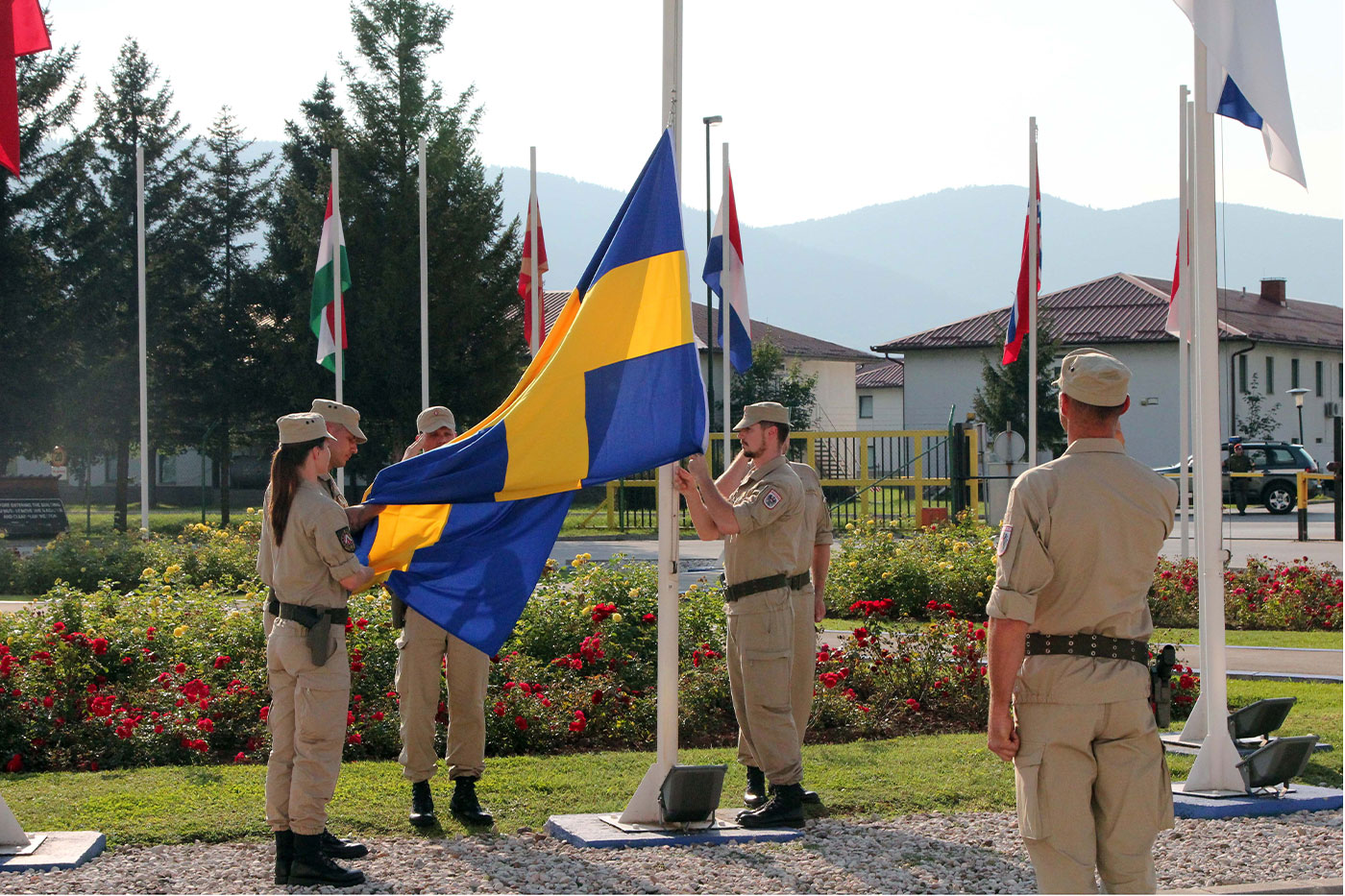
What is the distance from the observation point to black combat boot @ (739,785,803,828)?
262 inches

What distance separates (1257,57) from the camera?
6.88m

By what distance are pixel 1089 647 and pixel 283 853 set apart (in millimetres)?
3608

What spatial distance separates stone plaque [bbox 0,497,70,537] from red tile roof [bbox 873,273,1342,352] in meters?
34.6

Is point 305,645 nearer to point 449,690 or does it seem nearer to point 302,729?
point 302,729

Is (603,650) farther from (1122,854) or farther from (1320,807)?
(1122,854)

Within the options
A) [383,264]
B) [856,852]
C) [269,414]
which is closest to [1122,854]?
[856,852]

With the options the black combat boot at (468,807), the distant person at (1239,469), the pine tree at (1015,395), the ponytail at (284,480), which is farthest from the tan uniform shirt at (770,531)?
the pine tree at (1015,395)

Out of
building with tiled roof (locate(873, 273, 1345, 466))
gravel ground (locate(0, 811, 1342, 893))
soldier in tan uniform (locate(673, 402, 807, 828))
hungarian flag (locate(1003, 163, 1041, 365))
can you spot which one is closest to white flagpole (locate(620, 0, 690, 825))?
soldier in tan uniform (locate(673, 402, 807, 828))

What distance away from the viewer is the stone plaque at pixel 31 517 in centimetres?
2978

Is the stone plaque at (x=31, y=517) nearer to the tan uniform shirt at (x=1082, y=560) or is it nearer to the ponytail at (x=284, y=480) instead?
the ponytail at (x=284, y=480)

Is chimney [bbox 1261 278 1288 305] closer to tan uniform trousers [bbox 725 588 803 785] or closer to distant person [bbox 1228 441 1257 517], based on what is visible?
distant person [bbox 1228 441 1257 517]

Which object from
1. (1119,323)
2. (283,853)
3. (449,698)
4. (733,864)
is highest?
(1119,323)

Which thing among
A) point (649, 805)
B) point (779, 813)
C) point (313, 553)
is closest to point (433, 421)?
point (313, 553)

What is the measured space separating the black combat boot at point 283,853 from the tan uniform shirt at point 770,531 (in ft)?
8.21
